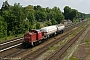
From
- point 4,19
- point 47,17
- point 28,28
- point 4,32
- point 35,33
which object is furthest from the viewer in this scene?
point 47,17

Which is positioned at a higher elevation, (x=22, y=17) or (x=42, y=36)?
(x=22, y=17)

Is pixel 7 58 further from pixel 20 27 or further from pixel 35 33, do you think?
pixel 20 27

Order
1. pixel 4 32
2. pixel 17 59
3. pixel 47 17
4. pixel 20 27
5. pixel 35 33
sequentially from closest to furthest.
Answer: pixel 17 59
pixel 35 33
pixel 4 32
pixel 20 27
pixel 47 17

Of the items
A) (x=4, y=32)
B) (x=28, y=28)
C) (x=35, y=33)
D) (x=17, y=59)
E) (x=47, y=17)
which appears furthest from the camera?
(x=47, y=17)

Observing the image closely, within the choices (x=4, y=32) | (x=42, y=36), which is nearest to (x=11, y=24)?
(x=4, y=32)

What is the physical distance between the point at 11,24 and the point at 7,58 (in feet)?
91.0

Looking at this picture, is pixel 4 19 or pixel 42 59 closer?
pixel 42 59

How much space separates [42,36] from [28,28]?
838 inches

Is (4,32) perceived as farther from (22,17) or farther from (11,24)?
(22,17)

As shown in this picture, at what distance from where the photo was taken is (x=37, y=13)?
12269 cm

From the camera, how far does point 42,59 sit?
23094 mm

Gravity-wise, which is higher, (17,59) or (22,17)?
(22,17)

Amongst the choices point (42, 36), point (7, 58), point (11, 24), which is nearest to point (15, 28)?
point (11, 24)

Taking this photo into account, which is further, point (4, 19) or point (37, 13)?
point (37, 13)
